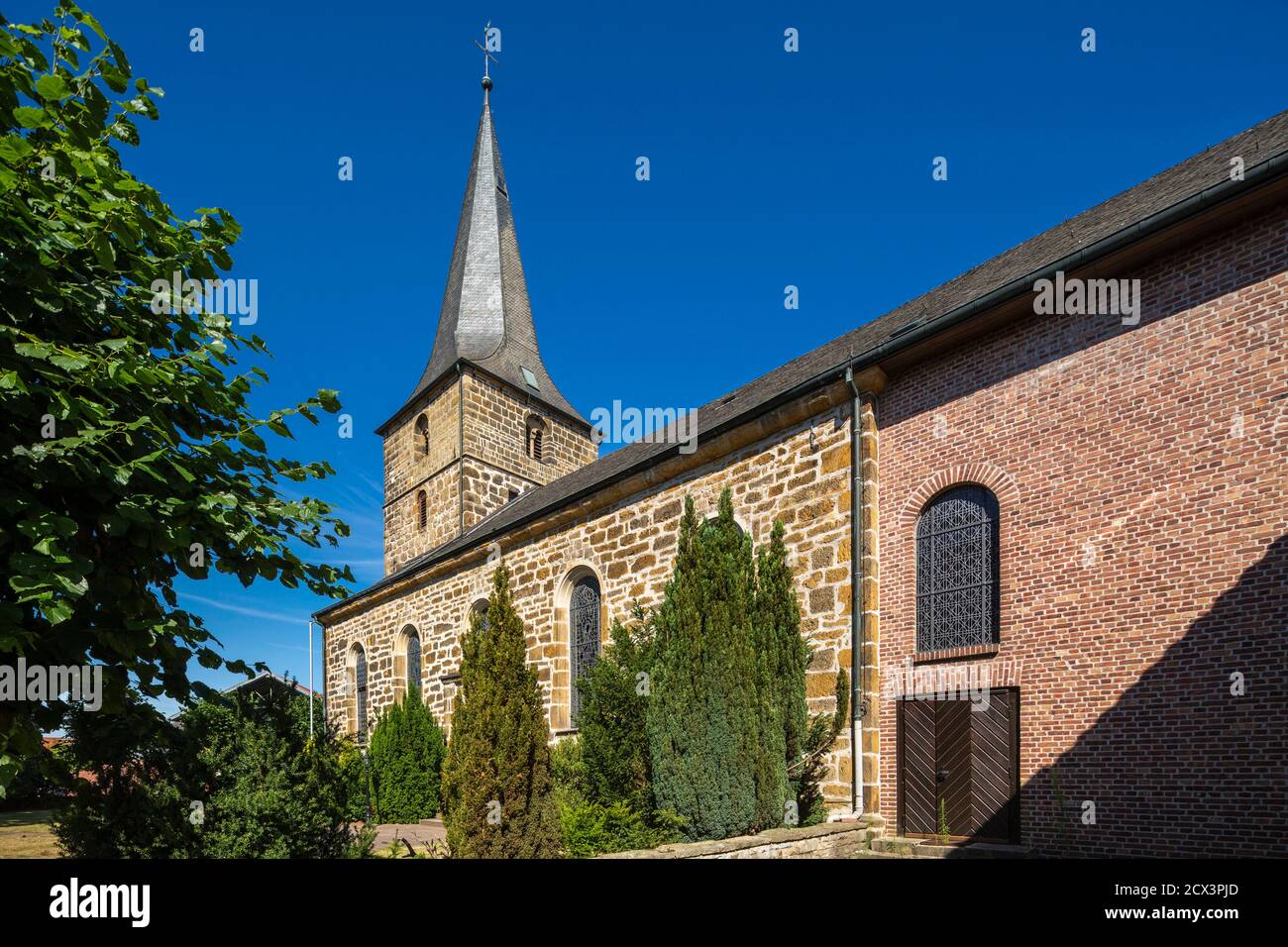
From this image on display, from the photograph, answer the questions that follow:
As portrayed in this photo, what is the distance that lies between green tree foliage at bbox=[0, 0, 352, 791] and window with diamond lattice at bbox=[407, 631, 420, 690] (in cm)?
1514

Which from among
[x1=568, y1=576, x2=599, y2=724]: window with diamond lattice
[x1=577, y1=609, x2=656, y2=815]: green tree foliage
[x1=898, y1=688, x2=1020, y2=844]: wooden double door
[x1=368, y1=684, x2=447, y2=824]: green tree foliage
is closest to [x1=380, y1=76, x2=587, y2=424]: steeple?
[x1=368, y1=684, x2=447, y2=824]: green tree foliage

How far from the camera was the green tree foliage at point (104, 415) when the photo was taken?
4195 millimetres

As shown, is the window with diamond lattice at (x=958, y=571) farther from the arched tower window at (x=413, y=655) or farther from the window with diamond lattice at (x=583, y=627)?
the arched tower window at (x=413, y=655)

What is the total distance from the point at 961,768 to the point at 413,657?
1528 cm

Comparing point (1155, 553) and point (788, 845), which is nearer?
point (1155, 553)

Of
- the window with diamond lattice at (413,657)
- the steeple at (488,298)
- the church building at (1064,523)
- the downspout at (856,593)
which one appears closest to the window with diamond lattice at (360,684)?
the window with diamond lattice at (413,657)

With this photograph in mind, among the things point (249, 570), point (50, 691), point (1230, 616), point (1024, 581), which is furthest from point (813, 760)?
point (50, 691)

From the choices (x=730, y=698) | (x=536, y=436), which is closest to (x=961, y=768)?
(x=730, y=698)

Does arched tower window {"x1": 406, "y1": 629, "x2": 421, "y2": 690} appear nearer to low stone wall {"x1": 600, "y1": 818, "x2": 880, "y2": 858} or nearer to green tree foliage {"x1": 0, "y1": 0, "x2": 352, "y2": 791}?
low stone wall {"x1": 600, "y1": 818, "x2": 880, "y2": 858}

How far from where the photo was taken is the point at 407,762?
16844mm

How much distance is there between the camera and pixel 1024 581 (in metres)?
8.24

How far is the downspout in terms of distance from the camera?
29.6ft

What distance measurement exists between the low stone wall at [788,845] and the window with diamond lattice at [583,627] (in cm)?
631

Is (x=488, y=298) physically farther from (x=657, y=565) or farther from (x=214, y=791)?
(x=214, y=791)
